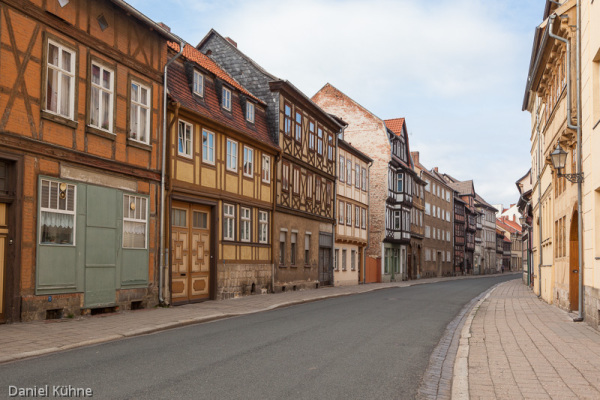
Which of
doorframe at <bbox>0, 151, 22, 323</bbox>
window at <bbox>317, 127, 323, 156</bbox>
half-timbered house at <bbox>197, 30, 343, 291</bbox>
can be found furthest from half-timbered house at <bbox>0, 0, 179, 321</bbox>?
window at <bbox>317, 127, 323, 156</bbox>

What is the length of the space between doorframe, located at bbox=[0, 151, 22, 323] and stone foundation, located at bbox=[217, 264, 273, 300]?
950cm

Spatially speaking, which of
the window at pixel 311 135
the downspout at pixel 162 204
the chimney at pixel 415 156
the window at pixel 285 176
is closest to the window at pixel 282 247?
the window at pixel 285 176

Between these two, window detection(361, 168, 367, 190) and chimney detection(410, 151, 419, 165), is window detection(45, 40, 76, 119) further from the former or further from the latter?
chimney detection(410, 151, 419, 165)

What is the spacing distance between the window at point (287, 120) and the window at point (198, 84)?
22.7 feet

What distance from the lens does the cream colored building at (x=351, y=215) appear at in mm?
37125

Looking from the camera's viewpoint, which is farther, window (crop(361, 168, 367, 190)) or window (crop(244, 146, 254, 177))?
window (crop(361, 168, 367, 190))

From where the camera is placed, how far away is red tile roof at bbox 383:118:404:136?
51847 mm

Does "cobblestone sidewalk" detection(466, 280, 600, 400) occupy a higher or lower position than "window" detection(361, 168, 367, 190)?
lower

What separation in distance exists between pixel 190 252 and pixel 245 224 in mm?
4409

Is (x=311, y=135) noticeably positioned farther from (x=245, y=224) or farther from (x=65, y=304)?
(x=65, y=304)

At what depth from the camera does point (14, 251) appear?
487 inches

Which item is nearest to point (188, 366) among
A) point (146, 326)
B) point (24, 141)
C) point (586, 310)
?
point (146, 326)

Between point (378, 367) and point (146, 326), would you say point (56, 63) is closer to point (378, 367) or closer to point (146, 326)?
point (146, 326)

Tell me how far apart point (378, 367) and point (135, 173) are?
401 inches
